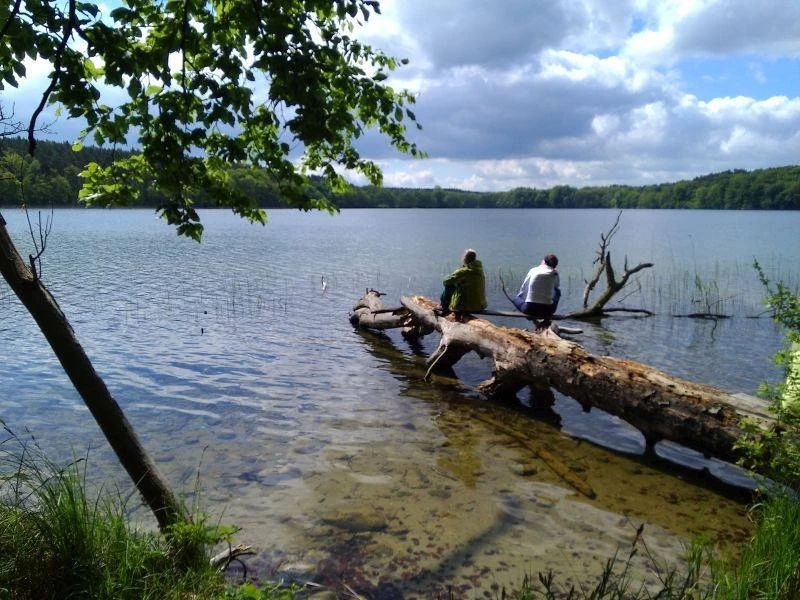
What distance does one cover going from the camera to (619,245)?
50688 mm

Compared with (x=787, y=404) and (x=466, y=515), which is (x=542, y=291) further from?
(x=787, y=404)

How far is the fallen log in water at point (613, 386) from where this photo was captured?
287 inches

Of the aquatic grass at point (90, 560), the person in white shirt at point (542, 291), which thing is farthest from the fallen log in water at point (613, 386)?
the aquatic grass at point (90, 560)

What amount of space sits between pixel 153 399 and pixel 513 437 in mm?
6781

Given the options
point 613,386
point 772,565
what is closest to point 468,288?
point 613,386

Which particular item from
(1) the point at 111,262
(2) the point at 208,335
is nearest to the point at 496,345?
(2) the point at 208,335

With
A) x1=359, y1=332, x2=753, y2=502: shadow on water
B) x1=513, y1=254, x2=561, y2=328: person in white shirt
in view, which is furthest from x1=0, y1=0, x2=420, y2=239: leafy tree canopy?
x1=513, y1=254, x2=561, y2=328: person in white shirt

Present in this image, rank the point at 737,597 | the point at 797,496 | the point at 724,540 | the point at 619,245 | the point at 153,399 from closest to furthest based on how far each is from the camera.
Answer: the point at 737,597
the point at 797,496
the point at 724,540
the point at 153,399
the point at 619,245

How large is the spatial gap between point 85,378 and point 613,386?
23.8 feet

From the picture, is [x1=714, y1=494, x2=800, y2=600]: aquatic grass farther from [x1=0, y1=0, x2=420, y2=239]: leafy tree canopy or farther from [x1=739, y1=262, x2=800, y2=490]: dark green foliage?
[x1=0, y1=0, x2=420, y2=239]: leafy tree canopy

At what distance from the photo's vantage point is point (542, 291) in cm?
1432

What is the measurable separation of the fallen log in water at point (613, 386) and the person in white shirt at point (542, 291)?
2267 mm

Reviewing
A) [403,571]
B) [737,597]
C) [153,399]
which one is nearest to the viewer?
[737,597]

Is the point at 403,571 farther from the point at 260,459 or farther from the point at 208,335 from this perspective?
the point at 208,335
